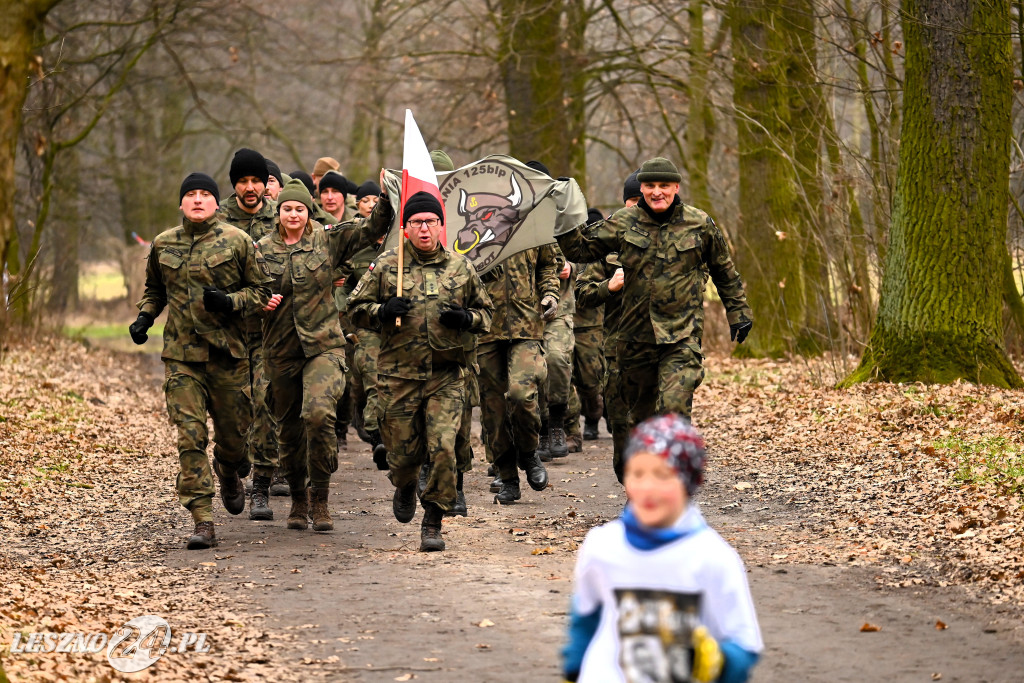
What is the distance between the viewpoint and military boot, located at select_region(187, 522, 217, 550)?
883cm

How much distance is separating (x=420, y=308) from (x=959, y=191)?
22.7 feet

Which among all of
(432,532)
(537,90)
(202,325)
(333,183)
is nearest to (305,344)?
(202,325)

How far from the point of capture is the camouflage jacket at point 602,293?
936 centimetres

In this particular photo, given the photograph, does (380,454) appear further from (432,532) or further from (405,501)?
(432,532)

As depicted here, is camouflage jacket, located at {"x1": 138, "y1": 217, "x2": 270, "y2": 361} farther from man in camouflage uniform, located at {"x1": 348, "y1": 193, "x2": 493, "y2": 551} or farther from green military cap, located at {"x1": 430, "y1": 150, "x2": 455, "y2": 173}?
green military cap, located at {"x1": 430, "y1": 150, "x2": 455, "y2": 173}

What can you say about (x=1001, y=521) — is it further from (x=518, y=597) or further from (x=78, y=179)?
(x=78, y=179)

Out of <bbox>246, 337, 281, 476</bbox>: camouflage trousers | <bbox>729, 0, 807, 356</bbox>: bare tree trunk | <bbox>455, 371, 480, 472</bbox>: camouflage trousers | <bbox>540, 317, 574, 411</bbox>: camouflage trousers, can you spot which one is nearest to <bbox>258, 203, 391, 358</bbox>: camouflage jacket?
<bbox>246, 337, 281, 476</bbox>: camouflage trousers

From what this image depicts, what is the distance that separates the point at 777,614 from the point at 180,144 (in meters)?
36.0

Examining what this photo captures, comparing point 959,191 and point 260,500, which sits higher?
point 959,191

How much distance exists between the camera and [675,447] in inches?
141

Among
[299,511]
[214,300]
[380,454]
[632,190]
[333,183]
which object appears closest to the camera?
[214,300]

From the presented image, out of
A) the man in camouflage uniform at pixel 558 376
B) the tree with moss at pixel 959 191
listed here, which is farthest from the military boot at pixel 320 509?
the tree with moss at pixel 959 191

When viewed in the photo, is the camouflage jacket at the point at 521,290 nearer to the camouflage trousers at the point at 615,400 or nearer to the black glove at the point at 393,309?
the camouflage trousers at the point at 615,400

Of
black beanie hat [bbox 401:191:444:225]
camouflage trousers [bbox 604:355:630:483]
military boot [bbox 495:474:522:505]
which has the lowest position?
military boot [bbox 495:474:522:505]
